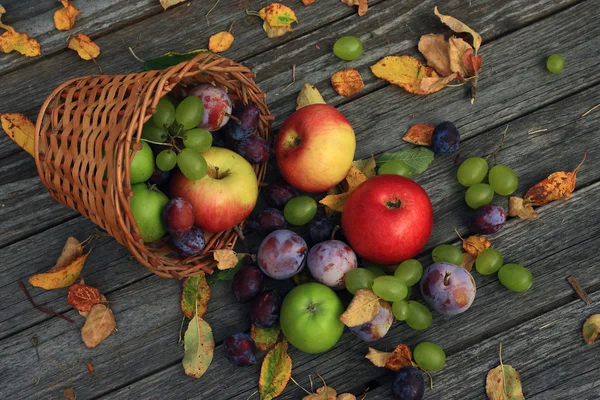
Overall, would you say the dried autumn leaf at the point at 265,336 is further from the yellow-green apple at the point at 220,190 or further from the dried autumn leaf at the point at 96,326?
the dried autumn leaf at the point at 96,326

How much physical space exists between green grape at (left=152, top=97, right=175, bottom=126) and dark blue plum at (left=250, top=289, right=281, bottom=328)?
1.86 ft

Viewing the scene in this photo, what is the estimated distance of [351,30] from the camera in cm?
197

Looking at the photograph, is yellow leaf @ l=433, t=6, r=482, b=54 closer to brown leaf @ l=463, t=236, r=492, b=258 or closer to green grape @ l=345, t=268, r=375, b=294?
brown leaf @ l=463, t=236, r=492, b=258

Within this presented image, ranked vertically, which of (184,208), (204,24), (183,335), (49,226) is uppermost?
(204,24)

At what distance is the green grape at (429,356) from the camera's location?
1639mm

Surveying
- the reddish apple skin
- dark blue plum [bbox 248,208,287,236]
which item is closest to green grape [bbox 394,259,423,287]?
the reddish apple skin

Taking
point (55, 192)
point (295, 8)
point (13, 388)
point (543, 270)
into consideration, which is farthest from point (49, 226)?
point (543, 270)

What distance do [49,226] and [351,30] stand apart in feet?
3.99

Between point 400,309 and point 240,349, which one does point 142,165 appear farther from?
point 400,309

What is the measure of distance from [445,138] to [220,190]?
0.73 metres

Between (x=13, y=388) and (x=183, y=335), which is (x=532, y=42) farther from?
(x=13, y=388)

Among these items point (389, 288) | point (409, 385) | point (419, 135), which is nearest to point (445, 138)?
point (419, 135)

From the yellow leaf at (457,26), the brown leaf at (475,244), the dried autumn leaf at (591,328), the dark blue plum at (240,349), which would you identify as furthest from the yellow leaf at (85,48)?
the dried autumn leaf at (591,328)

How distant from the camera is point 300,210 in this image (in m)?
1.69
